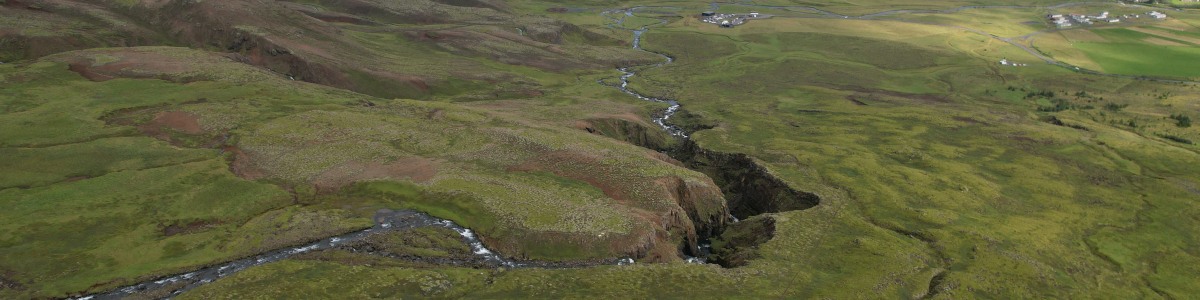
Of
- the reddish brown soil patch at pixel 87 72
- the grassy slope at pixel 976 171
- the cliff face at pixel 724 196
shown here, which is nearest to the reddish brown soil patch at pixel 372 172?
the cliff face at pixel 724 196

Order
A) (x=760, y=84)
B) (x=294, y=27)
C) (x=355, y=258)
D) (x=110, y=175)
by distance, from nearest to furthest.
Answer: (x=355, y=258) < (x=110, y=175) < (x=294, y=27) < (x=760, y=84)

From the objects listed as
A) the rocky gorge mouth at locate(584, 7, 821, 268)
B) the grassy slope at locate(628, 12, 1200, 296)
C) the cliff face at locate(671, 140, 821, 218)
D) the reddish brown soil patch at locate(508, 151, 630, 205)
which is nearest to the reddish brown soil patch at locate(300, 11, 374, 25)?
the grassy slope at locate(628, 12, 1200, 296)

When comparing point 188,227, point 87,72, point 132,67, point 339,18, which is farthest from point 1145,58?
point 87,72

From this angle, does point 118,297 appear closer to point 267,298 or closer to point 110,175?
point 267,298

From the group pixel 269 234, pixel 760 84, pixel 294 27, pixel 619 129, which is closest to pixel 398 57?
pixel 294 27

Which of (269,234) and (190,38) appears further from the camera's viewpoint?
(190,38)

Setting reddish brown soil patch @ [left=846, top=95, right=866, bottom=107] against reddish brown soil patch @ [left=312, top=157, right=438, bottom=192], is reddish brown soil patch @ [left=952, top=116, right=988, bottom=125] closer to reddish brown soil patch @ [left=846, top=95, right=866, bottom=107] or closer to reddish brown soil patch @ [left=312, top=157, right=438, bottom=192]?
reddish brown soil patch @ [left=846, top=95, right=866, bottom=107]
